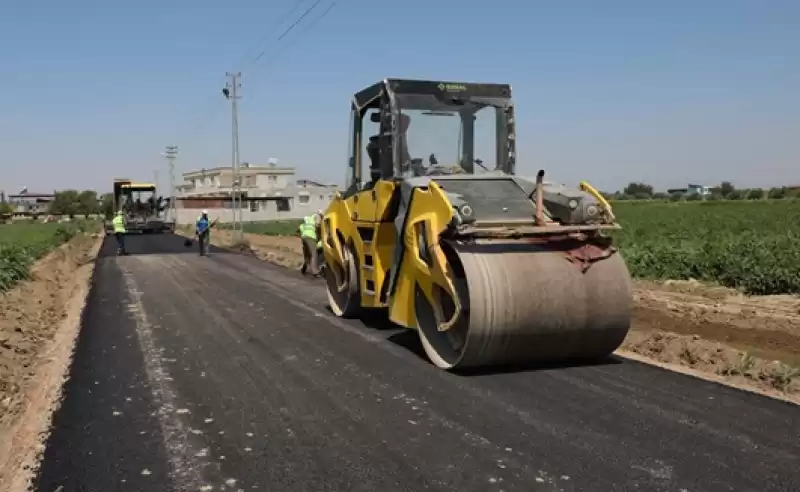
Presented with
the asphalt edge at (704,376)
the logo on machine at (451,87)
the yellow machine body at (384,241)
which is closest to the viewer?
the asphalt edge at (704,376)

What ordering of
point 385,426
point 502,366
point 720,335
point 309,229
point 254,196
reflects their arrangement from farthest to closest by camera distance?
point 254,196, point 309,229, point 720,335, point 502,366, point 385,426

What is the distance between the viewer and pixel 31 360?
8.81 metres

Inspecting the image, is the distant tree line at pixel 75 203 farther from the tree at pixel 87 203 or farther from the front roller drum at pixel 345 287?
the front roller drum at pixel 345 287

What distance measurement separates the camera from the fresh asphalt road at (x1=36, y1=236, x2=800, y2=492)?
14.9 ft

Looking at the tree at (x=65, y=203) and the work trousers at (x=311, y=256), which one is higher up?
the tree at (x=65, y=203)

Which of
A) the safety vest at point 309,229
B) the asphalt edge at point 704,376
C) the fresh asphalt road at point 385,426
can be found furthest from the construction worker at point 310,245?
the asphalt edge at point 704,376

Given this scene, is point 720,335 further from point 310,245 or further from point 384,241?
point 310,245

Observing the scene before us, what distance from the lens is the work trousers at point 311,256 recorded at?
17.3 metres

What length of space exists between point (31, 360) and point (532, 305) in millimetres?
5824

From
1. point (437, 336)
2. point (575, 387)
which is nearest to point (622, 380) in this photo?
point (575, 387)

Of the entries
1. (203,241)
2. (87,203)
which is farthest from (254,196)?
(203,241)

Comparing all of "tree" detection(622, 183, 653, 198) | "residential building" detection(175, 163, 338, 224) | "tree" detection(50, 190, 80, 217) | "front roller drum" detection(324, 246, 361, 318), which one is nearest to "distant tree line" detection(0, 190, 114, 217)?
"tree" detection(50, 190, 80, 217)

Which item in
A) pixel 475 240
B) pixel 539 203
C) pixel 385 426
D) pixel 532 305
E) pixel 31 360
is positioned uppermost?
pixel 539 203

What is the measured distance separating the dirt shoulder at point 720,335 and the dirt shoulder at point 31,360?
18.1 ft
